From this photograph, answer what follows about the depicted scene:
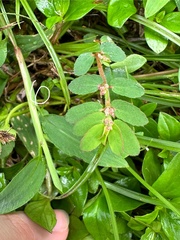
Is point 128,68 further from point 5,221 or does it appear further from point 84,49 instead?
point 5,221

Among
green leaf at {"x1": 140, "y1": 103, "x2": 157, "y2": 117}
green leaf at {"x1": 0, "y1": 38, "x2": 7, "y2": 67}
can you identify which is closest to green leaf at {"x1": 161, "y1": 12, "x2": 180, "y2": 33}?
green leaf at {"x1": 140, "y1": 103, "x2": 157, "y2": 117}

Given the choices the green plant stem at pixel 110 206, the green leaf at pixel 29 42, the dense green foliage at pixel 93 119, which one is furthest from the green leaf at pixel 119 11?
the green plant stem at pixel 110 206

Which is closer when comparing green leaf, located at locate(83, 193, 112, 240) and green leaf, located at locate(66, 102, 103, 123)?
green leaf, located at locate(66, 102, 103, 123)

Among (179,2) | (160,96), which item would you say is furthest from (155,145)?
(179,2)

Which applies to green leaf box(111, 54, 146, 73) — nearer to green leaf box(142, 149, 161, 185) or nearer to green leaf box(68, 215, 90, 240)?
green leaf box(142, 149, 161, 185)

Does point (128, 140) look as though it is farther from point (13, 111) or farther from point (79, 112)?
point (13, 111)

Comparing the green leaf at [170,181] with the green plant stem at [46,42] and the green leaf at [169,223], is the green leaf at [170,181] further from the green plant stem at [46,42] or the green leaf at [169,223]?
the green plant stem at [46,42]
